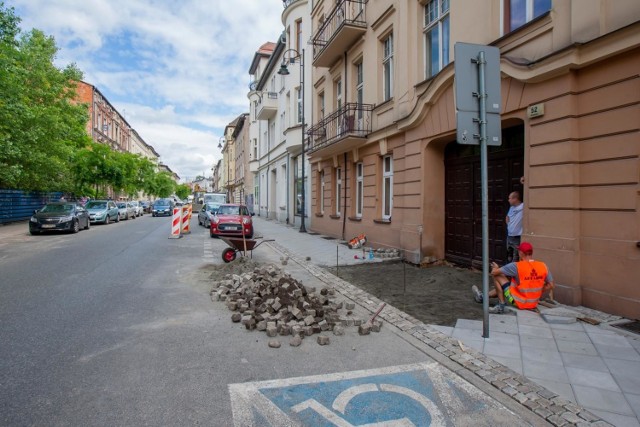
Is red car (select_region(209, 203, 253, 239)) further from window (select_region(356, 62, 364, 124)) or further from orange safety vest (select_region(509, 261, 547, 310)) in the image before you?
orange safety vest (select_region(509, 261, 547, 310))

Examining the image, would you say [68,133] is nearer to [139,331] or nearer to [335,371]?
[139,331]

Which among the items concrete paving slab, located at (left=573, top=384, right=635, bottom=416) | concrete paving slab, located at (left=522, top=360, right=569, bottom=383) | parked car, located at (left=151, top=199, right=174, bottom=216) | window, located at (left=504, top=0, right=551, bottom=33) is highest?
window, located at (left=504, top=0, right=551, bottom=33)

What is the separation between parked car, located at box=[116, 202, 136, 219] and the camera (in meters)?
31.5

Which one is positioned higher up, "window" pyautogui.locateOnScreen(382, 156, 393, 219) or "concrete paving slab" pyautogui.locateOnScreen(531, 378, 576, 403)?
"window" pyautogui.locateOnScreen(382, 156, 393, 219)

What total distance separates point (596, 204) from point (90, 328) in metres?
6.95

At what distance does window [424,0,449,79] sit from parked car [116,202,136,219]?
27.0m

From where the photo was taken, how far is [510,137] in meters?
7.99

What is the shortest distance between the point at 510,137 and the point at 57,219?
18608 millimetres

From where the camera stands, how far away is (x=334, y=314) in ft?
18.4

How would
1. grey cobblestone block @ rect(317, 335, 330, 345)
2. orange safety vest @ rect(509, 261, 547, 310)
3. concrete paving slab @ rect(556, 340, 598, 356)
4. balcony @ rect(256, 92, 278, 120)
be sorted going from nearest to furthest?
concrete paving slab @ rect(556, 340, 598, 356) → grey cobblestone block @ rect(317, 335, 330, 345) → orange safety vest @ rect(509, 261, 547, 310) → balcony @ rect(256, 92, 278, 120)

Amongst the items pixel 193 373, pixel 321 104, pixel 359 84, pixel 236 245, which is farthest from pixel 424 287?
pixel 321 104

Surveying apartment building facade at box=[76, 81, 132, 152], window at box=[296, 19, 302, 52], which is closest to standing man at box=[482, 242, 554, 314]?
window at box=[296, 19, 302, 52]

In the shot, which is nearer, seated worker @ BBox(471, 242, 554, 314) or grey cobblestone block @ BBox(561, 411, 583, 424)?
grey cobblestone block @ BBox(561, 411, 583, 424)

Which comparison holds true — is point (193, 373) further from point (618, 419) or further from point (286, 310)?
point (618, 419)
